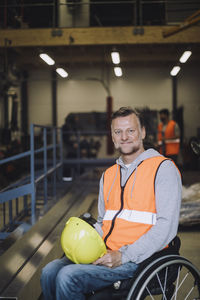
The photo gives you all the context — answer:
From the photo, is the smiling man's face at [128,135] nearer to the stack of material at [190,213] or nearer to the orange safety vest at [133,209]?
the orange safety vest at [133,209]

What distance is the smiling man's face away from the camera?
2053 millimetres

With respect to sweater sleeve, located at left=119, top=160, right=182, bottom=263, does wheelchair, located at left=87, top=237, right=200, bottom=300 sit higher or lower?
lower

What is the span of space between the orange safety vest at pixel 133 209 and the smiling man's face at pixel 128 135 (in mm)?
138

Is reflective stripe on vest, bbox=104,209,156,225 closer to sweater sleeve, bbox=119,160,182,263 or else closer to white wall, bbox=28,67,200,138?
sweater sleeve, bbox=119,160,182,263

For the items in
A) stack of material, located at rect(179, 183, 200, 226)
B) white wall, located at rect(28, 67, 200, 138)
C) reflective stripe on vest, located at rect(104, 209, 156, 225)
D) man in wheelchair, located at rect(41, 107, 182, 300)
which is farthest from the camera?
white wall, located at rect(28, 67, 200, 138)

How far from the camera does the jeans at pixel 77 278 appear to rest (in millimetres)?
1621

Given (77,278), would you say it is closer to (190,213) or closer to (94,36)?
(190,213)

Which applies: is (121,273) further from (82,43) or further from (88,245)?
(82,43)

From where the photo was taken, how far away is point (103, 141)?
13.3m

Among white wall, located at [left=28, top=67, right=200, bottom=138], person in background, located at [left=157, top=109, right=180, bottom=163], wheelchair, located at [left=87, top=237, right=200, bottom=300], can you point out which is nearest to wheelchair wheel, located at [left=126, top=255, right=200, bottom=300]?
wheelchair, located at [left=87, top=237, right=200, bottom=300]

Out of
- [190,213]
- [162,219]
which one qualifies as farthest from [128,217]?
[190,213]

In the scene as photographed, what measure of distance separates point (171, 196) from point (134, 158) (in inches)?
15.2

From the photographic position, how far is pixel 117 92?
13641mm

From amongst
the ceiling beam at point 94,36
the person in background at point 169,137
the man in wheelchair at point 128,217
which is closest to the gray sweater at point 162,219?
the man in wheelchair at point 128,217
